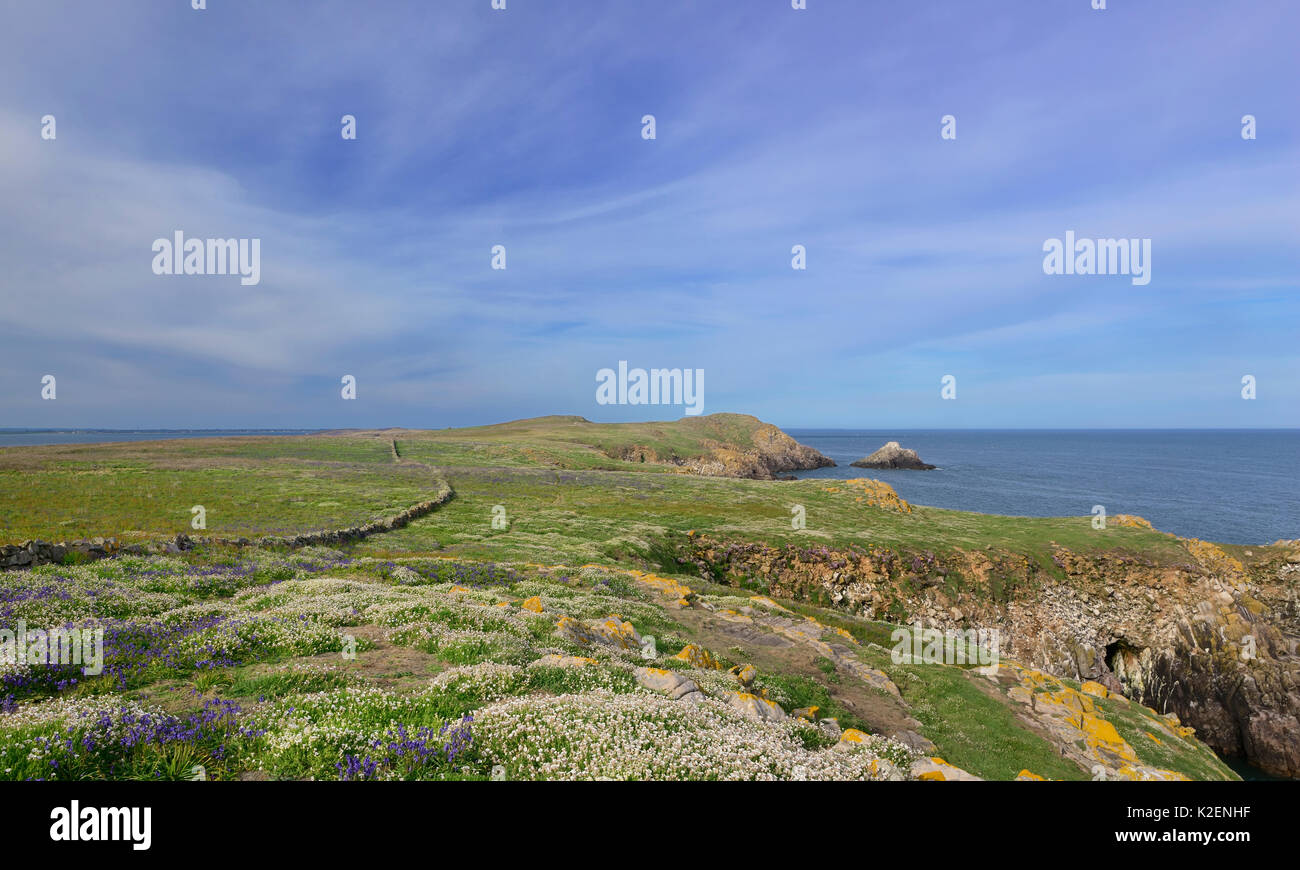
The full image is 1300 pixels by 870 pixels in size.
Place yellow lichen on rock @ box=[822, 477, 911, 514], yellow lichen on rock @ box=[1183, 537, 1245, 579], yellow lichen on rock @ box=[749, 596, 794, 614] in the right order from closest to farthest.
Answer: yellow lichen on rock @ box=[749, 596, 794, 614]
yellow lichen on rock @ box=[1183, 537, 1245, 579]
yellow lichen on rock @ box=[822, 477, 911, 514]

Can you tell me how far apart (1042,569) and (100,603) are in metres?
59.8

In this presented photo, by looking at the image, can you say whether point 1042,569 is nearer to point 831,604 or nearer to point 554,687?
point 831,604

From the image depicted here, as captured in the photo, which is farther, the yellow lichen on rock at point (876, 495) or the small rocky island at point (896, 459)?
the small rocky island at point (896, 459)

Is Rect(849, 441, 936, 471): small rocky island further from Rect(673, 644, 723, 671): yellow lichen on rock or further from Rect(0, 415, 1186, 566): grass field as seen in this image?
Rect(673, 644, 723, 671): yellow lichen on rock

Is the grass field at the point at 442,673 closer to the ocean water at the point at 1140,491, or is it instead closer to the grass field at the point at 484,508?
the grass field at the point at 484,508

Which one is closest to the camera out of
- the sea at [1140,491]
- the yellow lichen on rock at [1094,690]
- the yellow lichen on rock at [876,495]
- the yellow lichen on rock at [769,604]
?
the yellow lichen on rock at [1094,690]

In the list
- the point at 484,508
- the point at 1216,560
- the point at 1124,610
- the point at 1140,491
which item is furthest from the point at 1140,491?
the point at 484,508

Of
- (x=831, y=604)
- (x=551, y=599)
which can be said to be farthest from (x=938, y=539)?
(x=551, y=599)

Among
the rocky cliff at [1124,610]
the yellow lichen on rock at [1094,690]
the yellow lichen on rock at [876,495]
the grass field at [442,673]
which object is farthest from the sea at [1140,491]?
the yellow lichen on rock at [1094,690]

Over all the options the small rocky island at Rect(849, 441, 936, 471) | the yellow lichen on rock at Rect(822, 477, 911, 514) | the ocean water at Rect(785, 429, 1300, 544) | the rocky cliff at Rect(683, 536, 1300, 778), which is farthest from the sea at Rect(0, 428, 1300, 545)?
the rocky cliff at Rect(683, 536, 1300, 778)

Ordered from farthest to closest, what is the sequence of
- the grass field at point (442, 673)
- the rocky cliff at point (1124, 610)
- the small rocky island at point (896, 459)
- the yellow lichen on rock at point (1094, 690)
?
the small rocky island at point (896, 459) < the rocky cliff at point (1124, 610) < the yellow lichen on rock at point (1094, 690) < the grass field at point (442, 673)

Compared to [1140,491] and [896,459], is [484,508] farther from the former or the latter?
[896,459]

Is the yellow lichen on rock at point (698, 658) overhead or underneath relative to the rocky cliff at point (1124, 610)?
overhead

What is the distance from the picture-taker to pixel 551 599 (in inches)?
866
